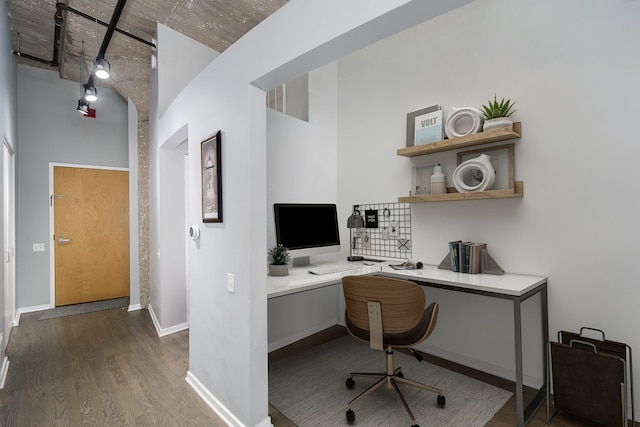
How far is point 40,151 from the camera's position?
425 cm

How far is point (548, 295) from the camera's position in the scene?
2.17 m

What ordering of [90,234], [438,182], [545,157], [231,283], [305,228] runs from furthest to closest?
1. [90,234]
2. [305,228]
3. [438,182]
4. [545,157]
5. [231,283]

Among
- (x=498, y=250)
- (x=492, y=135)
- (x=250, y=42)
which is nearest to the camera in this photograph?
(x=250, y=42)

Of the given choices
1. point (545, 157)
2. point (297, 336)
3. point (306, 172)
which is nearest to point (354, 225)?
point (306, 172)

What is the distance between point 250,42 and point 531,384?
2913mm

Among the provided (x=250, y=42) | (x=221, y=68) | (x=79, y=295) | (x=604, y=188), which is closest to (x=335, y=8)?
(x=250, y=42)

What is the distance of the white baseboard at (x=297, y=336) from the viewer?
9.71ft

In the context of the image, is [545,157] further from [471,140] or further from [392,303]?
[392,303]

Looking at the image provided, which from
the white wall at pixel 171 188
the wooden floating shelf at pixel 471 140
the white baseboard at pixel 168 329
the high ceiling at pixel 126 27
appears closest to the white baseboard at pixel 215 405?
the white baseboard at pixel 168 329

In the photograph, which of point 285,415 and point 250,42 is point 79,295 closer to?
point 285,415

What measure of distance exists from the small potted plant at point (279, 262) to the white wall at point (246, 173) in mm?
459

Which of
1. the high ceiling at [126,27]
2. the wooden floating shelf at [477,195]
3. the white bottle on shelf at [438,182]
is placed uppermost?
the high ceiling at [126,27]

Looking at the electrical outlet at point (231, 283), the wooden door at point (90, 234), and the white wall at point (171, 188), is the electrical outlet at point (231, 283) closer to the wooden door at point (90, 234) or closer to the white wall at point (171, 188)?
the white wall at point (171, 188)

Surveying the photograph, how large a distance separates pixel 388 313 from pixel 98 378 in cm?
232
